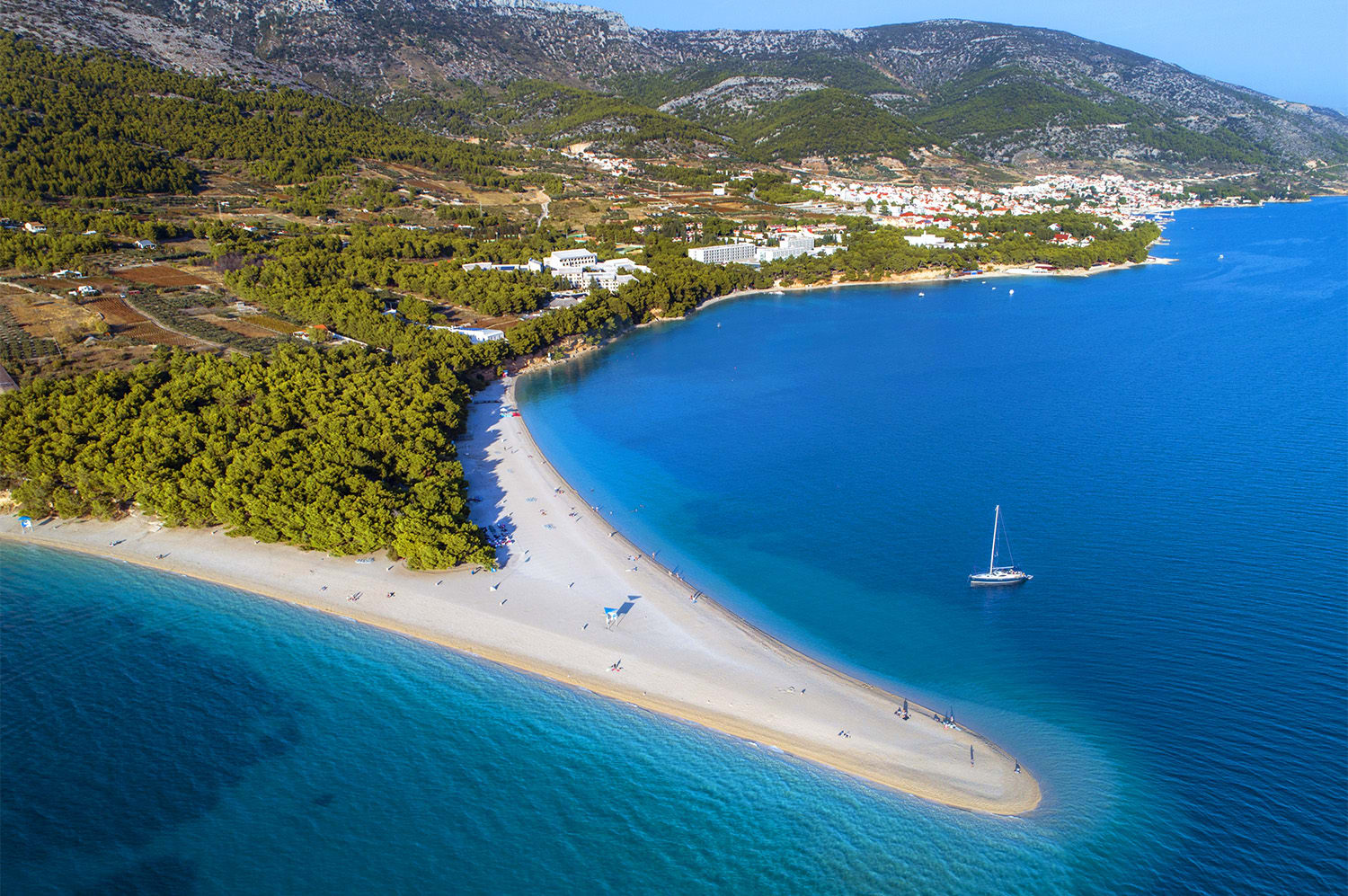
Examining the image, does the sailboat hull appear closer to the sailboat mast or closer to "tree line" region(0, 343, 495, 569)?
the sailboat mast

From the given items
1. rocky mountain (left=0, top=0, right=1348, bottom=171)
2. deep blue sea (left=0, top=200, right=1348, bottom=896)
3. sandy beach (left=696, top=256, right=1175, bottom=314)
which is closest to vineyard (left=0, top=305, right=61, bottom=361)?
deep blue sea (left=0, top=200, right=1348, bottom=896)

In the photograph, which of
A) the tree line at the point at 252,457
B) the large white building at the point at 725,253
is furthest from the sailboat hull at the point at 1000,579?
the large white building at the point at 725,253

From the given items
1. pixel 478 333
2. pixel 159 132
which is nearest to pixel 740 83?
pixel 159 132

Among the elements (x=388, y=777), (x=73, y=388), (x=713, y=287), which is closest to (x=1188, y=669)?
(x=388, y=777)

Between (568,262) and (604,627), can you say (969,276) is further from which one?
(604,627)

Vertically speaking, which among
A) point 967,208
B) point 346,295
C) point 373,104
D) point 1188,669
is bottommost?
point 1188,669

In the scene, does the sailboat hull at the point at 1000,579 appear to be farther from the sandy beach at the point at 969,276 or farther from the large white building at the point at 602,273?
the sandy beach at the point at 969,276

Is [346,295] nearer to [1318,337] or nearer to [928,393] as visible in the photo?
[928,393]
